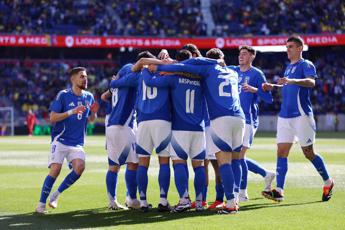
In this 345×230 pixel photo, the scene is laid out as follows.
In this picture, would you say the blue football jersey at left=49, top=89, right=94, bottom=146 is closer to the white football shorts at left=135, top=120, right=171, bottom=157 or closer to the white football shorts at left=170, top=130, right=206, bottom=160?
the white football shorts at left=135, top=120, right=171, bottom=157

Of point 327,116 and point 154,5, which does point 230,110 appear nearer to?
point 327,116

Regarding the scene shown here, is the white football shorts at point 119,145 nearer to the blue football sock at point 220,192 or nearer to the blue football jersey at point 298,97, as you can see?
the blue football sock at point 220,192

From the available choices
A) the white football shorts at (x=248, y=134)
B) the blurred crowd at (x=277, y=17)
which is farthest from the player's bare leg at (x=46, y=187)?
the blurred crowd at (x=277, y=17)

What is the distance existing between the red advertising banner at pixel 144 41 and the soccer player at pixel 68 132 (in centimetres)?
3464

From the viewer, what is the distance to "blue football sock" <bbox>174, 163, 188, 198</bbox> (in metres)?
10.1

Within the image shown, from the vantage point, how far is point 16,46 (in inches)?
1861

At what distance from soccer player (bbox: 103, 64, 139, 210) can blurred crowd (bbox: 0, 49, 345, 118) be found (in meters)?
34.0

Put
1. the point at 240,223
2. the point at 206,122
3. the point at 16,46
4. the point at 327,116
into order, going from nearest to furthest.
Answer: the point at 240,223 < the point at 206,122 < the point at 327,116 < the point at 16,46

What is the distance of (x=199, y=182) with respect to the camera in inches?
403

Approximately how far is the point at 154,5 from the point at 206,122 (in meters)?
38.6

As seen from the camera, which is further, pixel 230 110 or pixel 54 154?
pixel 54 154

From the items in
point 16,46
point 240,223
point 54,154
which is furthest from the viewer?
point 16,46

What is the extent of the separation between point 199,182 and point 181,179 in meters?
0.30

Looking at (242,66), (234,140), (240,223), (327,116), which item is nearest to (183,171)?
(234,140)
